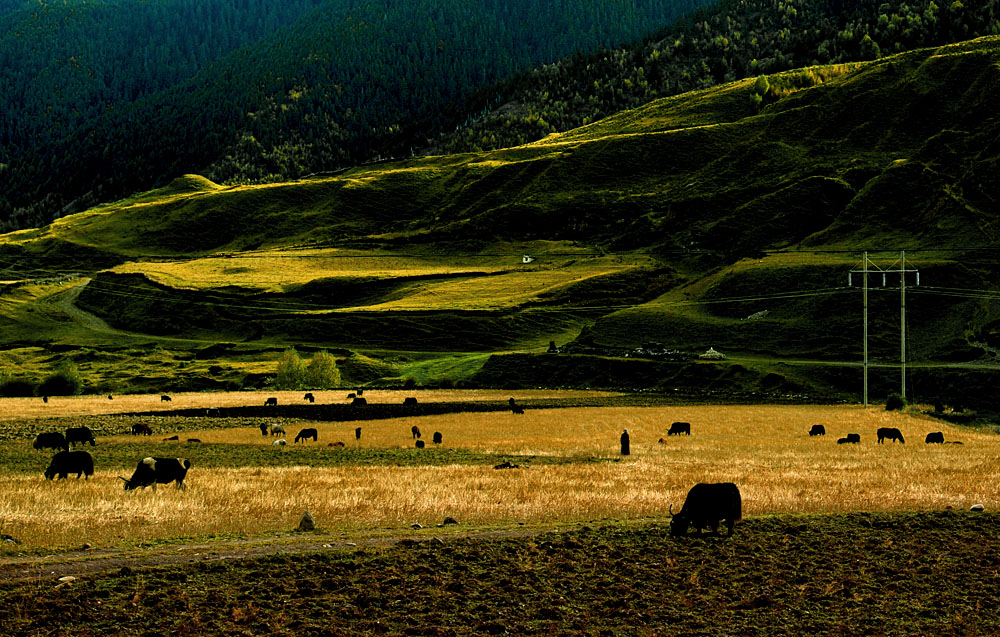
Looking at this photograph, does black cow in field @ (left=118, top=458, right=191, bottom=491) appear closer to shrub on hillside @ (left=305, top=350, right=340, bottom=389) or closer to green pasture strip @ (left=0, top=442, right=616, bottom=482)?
green pasture strip @ (left=0, top=442, right=616, bottom=482)

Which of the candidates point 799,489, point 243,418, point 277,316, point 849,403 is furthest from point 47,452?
point 277,316

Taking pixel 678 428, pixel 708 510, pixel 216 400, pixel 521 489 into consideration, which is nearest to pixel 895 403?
pixel 678 428

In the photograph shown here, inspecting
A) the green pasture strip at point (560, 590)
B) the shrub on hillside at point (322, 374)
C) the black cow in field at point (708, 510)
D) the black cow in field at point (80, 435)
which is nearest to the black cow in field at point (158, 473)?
the green pasture strip at point (560, 590)

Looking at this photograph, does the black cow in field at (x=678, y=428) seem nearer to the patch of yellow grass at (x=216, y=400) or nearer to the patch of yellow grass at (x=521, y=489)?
the patch of yellow grass at (x=521, y=489)

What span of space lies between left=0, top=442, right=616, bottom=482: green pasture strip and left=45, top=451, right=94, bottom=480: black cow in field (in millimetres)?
3713

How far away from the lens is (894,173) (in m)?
200

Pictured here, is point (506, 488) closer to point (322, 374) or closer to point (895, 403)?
point (895, 403)

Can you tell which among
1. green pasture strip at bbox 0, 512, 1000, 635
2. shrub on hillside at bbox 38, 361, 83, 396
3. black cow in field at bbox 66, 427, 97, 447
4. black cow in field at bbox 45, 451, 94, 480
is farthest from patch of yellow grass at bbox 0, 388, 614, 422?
green pasture strip at bbox 0, 512, 1000, 635

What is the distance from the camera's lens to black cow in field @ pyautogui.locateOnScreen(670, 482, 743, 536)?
22016 millimetres

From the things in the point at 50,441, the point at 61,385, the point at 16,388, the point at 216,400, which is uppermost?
the point at 61,385

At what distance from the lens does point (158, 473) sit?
95.8ft

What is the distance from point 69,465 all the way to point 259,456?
481 inches

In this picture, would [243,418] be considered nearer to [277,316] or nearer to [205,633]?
[205,633]

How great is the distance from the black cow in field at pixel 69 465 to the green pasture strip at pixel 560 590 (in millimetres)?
15033
